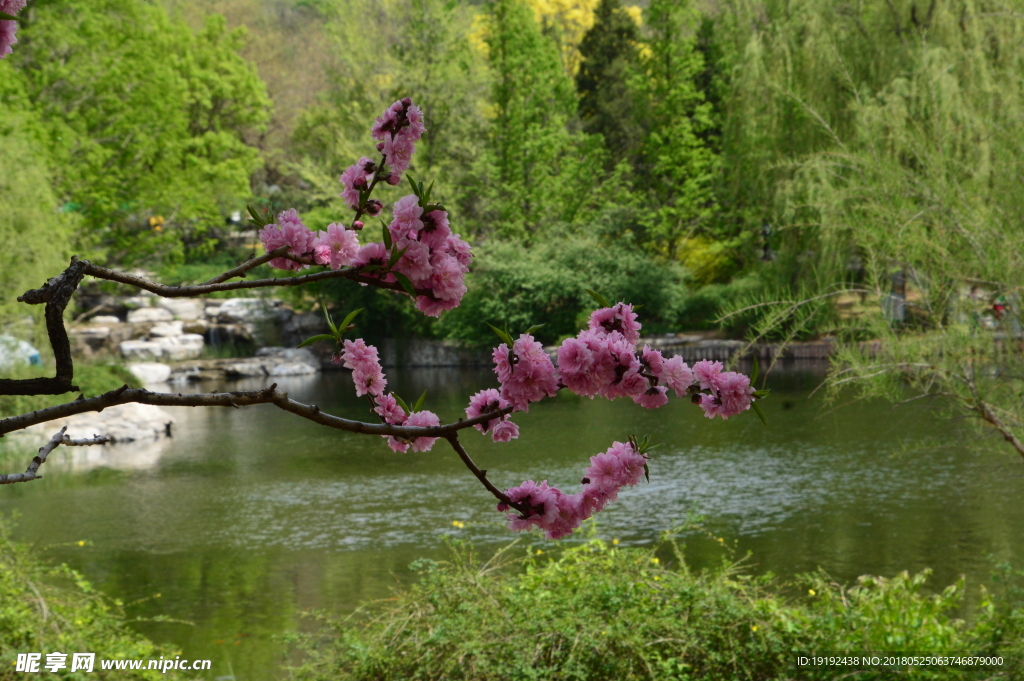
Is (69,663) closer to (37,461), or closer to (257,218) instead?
(37,461)

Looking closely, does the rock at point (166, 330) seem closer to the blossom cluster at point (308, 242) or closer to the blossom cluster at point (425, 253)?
the blossom cluster at point (308, 242)

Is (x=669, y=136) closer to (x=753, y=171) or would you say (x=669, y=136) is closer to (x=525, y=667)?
(x=753, y=171)

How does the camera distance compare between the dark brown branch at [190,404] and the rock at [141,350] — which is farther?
the rock at [141,350]

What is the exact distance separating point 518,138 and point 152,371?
35.3 feet

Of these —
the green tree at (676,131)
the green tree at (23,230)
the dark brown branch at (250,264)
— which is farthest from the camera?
the green tree at (676,131)

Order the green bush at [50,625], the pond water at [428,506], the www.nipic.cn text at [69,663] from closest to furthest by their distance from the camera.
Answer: the www.nipic.cn text at [69,663]
the green bush at [50,625]
the pond water at [428,506]

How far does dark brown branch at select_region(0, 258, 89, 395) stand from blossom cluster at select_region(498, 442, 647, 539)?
649 mm

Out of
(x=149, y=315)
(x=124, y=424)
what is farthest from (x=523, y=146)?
(x=124, y=424)

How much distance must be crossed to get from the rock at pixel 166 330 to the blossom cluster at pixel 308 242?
22.5 metres

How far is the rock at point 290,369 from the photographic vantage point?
69.8 ft

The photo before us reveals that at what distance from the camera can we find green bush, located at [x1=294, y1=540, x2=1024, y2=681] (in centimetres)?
338

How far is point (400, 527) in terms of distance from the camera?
806cm

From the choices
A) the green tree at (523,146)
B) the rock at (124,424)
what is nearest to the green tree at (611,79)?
the green tree at (523,146)

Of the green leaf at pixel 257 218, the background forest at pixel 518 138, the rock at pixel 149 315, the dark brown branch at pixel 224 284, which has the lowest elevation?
the dark brown branch at pixel 224 284
